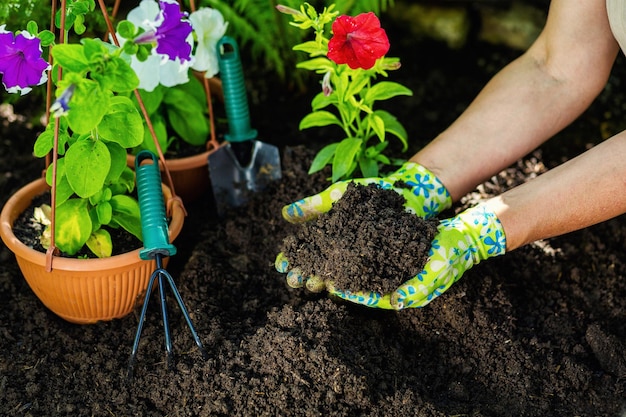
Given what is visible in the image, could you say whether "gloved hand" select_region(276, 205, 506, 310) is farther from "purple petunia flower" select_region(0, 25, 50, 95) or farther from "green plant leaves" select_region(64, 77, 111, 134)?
"purple petunia flower" select_region(0, 25, 50, 95)

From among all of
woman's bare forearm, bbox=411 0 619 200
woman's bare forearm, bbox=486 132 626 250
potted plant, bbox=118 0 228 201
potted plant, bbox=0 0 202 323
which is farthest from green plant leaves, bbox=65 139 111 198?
woman's bare forearm, bbox=486 132 626 250

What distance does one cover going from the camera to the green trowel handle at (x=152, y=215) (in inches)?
84.9

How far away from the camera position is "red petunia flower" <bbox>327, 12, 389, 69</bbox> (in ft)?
7.21

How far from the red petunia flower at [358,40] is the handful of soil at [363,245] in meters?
0.42

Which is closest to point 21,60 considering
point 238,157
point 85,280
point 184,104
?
point 85,280

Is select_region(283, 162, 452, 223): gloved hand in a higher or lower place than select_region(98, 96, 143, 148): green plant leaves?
lower

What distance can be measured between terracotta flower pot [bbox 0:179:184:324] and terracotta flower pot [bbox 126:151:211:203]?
38cm

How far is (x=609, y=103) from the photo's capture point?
3596 millimetres

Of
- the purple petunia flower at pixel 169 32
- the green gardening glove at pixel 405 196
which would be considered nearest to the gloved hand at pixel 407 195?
the green gardening glove at pixel 405 196

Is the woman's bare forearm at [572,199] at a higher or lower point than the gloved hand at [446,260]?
higher

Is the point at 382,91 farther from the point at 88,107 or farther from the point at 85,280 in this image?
the point at 85,280

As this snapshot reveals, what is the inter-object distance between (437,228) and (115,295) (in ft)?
3.48

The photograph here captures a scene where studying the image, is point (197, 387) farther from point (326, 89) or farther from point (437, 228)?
point (326, 89)

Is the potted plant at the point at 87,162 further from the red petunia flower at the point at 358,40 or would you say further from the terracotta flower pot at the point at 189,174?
the red petunia flower at the point at 358,40
